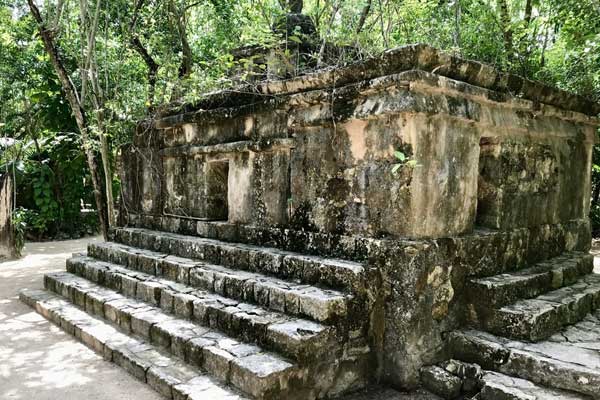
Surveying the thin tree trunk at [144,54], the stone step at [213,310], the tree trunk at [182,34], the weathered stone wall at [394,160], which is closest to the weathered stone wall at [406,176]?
the weathered stone wall at [394,160]

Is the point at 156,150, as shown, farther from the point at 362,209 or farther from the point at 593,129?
the point at 593,129

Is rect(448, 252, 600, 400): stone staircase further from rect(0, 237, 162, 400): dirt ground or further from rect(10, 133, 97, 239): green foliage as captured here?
rect(10, 133, 97, 239): green foliage

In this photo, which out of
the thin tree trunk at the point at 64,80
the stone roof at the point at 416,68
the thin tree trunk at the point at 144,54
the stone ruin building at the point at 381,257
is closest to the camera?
the stone ruin building at the point at 381,257

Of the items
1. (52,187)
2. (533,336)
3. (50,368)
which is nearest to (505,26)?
(533,336)

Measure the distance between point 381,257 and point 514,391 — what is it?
1.28 metres

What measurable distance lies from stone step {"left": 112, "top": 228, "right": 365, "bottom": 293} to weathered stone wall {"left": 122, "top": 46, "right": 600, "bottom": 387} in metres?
0.15

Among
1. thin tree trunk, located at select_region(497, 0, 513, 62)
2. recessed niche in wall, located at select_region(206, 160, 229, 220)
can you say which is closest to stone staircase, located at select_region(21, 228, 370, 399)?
recessed niche in wall, located at select_region(206, 160, 229, 220)

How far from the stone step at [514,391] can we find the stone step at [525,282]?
653 mm

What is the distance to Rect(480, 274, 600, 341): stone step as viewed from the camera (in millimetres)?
3283

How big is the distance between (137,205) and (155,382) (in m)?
3.93

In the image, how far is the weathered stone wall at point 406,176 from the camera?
3.40m

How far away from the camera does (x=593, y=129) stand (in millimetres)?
5332

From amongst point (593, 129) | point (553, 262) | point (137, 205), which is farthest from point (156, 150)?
point (593, 129)

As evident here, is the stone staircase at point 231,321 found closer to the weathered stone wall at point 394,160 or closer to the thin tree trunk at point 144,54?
the weathered stone wall at point 394,160
